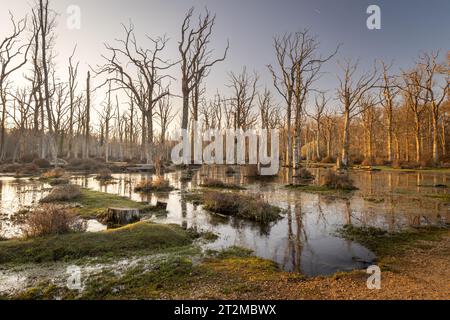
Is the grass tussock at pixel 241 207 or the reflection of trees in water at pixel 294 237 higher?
the grass tussock at pixel 241 207

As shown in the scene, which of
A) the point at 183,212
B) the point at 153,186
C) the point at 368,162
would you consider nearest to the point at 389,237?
the point at 183,212

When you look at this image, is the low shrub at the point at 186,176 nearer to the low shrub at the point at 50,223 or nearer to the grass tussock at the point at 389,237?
the low shrub at the point at 50,223

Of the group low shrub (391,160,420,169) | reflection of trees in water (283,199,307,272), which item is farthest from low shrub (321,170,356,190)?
low shrub (391,160,420,169)

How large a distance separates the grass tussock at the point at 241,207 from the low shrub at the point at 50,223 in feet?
18.0

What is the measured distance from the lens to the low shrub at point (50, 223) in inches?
269

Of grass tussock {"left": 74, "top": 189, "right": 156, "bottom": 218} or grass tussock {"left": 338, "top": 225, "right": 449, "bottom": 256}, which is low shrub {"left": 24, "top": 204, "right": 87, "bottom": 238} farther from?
grass tussock {"left": 338, "top": 225, "right": 449, "bottom": 256}

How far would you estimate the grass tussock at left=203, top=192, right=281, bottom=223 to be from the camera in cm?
1010

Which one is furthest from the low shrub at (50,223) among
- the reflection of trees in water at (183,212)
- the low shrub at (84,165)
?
the low shrub at (84,165)

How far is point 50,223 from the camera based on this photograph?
6.98 m

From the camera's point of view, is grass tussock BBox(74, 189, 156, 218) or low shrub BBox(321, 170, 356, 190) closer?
grass tussock BBox(74, 189, 156, 218)

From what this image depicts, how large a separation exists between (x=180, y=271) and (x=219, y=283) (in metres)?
0.89

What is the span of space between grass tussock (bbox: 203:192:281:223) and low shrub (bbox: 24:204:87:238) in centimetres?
549
